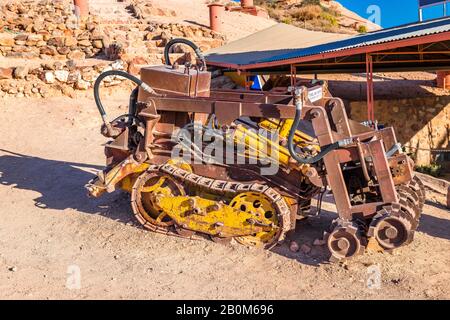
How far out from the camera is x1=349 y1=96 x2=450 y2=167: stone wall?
47.3 feet

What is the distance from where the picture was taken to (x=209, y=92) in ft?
18.9

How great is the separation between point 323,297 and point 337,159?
1.33 m

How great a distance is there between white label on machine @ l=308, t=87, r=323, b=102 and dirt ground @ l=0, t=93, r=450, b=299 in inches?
61.6

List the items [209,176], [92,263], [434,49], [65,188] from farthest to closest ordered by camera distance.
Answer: [434,49]
[65,188]
[209,176]
[92,263]

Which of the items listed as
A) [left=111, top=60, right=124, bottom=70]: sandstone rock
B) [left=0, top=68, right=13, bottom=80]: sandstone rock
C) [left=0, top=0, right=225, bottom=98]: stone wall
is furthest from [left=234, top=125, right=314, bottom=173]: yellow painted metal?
[left=0, top=68, right=13, bottom=80]: sandstone rock

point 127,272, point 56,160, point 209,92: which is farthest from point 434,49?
point 127,272

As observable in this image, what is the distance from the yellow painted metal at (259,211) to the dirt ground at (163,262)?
0.13 meters

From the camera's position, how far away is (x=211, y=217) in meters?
4.94

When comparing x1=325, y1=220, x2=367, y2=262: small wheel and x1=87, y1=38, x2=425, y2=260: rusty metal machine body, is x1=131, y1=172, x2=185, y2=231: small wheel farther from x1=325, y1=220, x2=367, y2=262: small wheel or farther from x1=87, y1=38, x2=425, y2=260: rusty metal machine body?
x1=325, y1=220, x2=367, y2=262: small wheel

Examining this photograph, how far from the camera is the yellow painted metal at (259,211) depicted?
4.84 meters

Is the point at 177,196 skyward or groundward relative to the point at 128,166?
groundward

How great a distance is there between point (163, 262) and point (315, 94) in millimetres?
2319

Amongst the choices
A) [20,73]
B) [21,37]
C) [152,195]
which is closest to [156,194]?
[152,195]

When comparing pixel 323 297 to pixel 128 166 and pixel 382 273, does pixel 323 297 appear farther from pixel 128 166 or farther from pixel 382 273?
pixel 128 166
